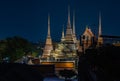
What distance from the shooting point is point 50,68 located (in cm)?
3359

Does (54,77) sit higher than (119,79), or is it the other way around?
(119,79)

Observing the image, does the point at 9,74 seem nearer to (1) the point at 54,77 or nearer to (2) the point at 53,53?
(1) the point at 54,77

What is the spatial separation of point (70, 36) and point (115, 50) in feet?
133

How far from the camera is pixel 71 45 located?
49.1 m

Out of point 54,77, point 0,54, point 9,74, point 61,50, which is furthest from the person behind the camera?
point 61,50

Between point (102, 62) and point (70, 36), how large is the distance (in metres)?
40.7

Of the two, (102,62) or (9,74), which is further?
(9,74)

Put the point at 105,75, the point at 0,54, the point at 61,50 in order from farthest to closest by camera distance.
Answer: the point at 61,50, the point at 0,54, the point at 105,75

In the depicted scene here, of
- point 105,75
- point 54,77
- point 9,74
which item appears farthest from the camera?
point 54,77

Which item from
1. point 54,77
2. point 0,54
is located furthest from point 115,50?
point 0,54

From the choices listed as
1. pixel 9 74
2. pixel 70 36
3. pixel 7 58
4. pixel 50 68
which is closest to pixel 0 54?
pixel 7 58

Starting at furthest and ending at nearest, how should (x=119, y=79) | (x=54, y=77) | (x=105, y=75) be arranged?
1. (x=54, y=77)
2. (x=105, y=75)
3. (x=119, y=79)

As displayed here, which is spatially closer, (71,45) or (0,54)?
(0,54)

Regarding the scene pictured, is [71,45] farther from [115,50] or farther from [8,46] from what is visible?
[115,50]
